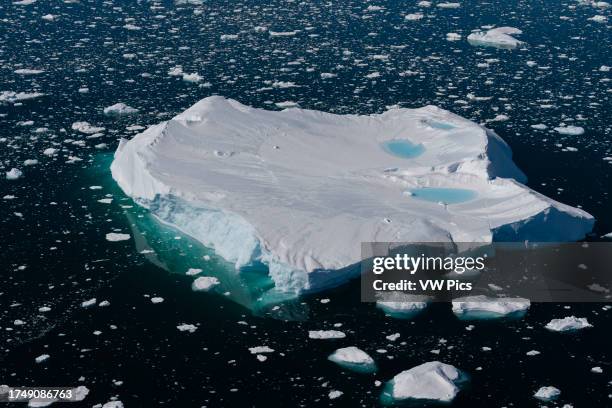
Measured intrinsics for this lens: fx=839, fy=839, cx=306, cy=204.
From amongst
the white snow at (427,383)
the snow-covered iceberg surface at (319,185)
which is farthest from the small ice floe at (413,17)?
the white snow at (427,383)

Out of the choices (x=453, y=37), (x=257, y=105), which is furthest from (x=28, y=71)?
(x=453, y=37)

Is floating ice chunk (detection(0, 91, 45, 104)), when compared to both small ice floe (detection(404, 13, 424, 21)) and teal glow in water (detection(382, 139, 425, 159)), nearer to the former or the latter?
teal glow in water (detection(382, 139, 425, 159))

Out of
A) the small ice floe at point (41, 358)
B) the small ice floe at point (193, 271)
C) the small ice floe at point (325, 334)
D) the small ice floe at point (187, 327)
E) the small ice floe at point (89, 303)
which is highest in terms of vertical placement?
the small ice floe at point (41, 358)

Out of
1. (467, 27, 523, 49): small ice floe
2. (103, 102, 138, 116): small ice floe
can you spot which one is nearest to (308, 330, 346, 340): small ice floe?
(103, 102, 138, 116): small ice floe

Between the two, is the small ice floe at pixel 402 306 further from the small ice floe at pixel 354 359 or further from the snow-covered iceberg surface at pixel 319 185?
the small ice floe at pixel 354 359

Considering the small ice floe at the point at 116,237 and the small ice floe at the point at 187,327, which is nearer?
the small ice floe at the point at 187,327

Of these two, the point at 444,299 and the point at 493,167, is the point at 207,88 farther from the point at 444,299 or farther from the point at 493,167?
the point at 444,299
